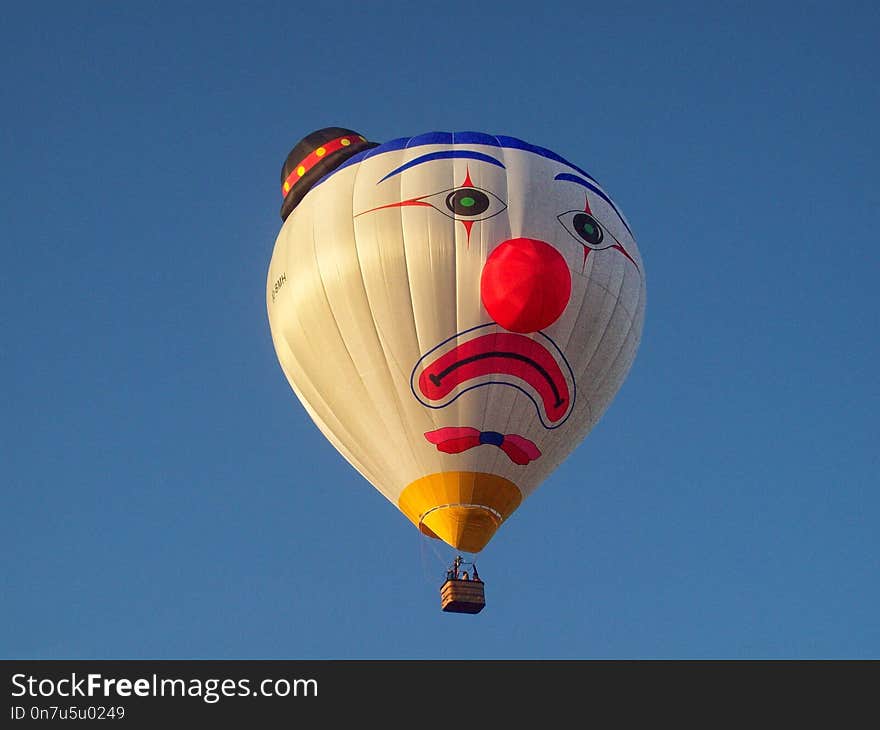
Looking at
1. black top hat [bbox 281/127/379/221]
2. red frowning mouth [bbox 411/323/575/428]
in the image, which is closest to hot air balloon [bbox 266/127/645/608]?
red frowning mouth [bbox 411/323/575/428]

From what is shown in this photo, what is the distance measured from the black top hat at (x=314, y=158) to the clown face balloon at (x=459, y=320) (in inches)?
49.5

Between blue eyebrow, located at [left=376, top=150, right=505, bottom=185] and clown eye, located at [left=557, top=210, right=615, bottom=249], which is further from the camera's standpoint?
blue eyebrow, located at [left=376, top=150, right=505, bottom=185]

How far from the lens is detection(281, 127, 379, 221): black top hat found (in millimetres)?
26438

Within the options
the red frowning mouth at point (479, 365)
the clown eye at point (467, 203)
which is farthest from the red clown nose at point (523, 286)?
the clown eye at point (467, 203)

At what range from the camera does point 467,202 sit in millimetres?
24125

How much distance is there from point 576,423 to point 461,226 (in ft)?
9.53

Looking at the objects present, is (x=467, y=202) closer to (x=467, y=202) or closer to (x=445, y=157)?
(x=467, y=202)

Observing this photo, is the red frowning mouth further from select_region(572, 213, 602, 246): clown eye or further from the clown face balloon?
select_region(572, 213, 602, 246): clown eye

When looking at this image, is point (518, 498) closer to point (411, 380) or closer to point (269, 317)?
point (411, 380)

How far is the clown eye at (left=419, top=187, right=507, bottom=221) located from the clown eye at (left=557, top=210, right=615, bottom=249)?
86 centimetres

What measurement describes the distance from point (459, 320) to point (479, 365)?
1.93ft

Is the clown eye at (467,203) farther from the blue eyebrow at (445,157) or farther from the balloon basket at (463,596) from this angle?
the balloon basket at (463,596)

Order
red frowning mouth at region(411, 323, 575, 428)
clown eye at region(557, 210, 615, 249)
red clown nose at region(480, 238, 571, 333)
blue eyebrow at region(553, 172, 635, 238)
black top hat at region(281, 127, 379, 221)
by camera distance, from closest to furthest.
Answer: red clown nose at region(480, 238, 571, 333), red frowning mouth at region(411, 323, 575, 428), clown eye at region(557, 210, 615, 249), blue eyebrow at region(553, 172, 635, 238), black top hat at region(281, 127, 379, 221)

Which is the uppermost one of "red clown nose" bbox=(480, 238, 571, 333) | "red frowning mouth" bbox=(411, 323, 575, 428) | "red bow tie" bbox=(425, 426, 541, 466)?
"red clown nose" bbox=(480, 238, 571, 333)
